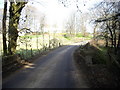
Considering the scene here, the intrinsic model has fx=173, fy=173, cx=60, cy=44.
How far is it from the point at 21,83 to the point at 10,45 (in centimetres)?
770

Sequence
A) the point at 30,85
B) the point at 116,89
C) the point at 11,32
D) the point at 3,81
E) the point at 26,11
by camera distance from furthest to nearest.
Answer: the point at 26,11, the point at 11,32, the point at 3,81, the point at 30,85, the point at 116,89

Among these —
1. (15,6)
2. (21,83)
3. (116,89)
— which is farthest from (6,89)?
(15,6)

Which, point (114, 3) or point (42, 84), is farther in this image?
point (114, 3)

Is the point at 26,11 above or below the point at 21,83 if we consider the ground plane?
above

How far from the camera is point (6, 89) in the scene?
8.63m

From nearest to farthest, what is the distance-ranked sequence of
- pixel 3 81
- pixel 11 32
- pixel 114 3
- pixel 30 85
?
pixel 30 85 → pixel 3 81 → pixel 114 3 → pixel 11 32

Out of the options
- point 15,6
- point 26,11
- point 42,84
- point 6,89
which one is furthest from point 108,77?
point 26,11

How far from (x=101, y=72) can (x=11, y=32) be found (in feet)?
31.1

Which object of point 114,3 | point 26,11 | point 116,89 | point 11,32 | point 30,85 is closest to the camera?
point 116,89

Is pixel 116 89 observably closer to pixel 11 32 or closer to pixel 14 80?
pixel 14 80

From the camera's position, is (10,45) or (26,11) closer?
(10,45)

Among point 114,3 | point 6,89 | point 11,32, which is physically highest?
point 114,3

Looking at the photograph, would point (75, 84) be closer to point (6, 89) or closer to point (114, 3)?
point (6, 89)

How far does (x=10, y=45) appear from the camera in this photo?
16609 mm
